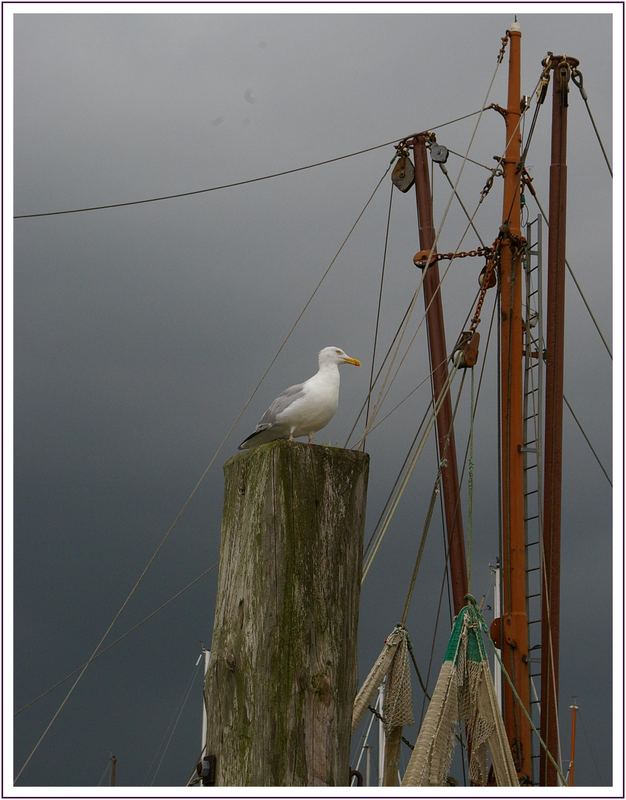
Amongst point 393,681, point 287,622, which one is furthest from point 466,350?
point 287,622

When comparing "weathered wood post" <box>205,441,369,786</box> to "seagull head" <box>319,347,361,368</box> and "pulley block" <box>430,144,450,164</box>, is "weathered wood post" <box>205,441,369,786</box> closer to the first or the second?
"seagull head" <box>319,347,361,368</box>

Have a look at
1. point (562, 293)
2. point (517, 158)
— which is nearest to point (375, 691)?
point (562, 293)

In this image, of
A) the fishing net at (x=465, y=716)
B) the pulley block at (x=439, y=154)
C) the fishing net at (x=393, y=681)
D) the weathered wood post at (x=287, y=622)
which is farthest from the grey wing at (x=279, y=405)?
the pulley block at (x=439, y=154)

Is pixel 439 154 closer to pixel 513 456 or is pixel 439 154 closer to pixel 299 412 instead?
pixel 513 456

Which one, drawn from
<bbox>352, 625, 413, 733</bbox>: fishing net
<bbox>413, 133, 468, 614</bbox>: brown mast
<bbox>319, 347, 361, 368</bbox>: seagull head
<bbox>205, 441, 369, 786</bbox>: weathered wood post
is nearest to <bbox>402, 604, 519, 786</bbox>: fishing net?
<bbox>352, 625, 413, 733</bbox>: fishing net

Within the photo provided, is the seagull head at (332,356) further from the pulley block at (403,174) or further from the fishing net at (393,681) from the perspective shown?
the pulley block at (403,174)

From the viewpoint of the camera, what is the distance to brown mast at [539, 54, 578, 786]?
530 inches

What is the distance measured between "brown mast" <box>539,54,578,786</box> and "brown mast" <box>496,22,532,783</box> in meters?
0.37

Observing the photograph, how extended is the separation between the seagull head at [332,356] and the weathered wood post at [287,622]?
208cm

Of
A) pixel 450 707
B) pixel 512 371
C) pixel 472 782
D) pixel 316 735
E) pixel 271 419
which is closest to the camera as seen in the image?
pixel 316 735

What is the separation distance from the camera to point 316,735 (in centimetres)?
394

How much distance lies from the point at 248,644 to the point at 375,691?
5.69 meters

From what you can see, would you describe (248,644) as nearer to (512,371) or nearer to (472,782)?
(472,782)

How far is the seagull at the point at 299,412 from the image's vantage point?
5.59 metres
